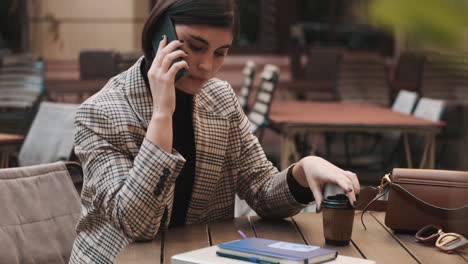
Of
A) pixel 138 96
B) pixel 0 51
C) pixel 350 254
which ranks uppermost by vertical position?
pixel 138 96

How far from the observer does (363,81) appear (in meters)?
7.81

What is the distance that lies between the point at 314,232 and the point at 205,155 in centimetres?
31

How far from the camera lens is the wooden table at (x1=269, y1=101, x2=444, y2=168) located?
14.3 feet

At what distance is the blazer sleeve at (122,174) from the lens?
136cm

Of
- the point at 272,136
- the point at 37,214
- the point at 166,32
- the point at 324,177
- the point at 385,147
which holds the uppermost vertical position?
the point at 166,32

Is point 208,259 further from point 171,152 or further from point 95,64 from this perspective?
point 95,64

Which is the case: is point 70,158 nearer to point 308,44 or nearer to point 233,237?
point 233,237

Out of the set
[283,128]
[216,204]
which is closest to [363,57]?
[283,128]

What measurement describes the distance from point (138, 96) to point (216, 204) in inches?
14.0

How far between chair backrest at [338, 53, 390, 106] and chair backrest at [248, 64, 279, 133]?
2.36 m

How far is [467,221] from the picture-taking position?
144 cm

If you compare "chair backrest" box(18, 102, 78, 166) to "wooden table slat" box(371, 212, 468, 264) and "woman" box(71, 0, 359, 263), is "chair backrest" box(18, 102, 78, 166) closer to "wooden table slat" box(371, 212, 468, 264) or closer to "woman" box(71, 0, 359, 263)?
"woman" box(71, 0, 359, 263)

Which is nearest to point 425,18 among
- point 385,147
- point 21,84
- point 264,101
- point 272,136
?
point 264,101

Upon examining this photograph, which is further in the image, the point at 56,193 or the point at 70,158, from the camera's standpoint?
the point at 70,158
